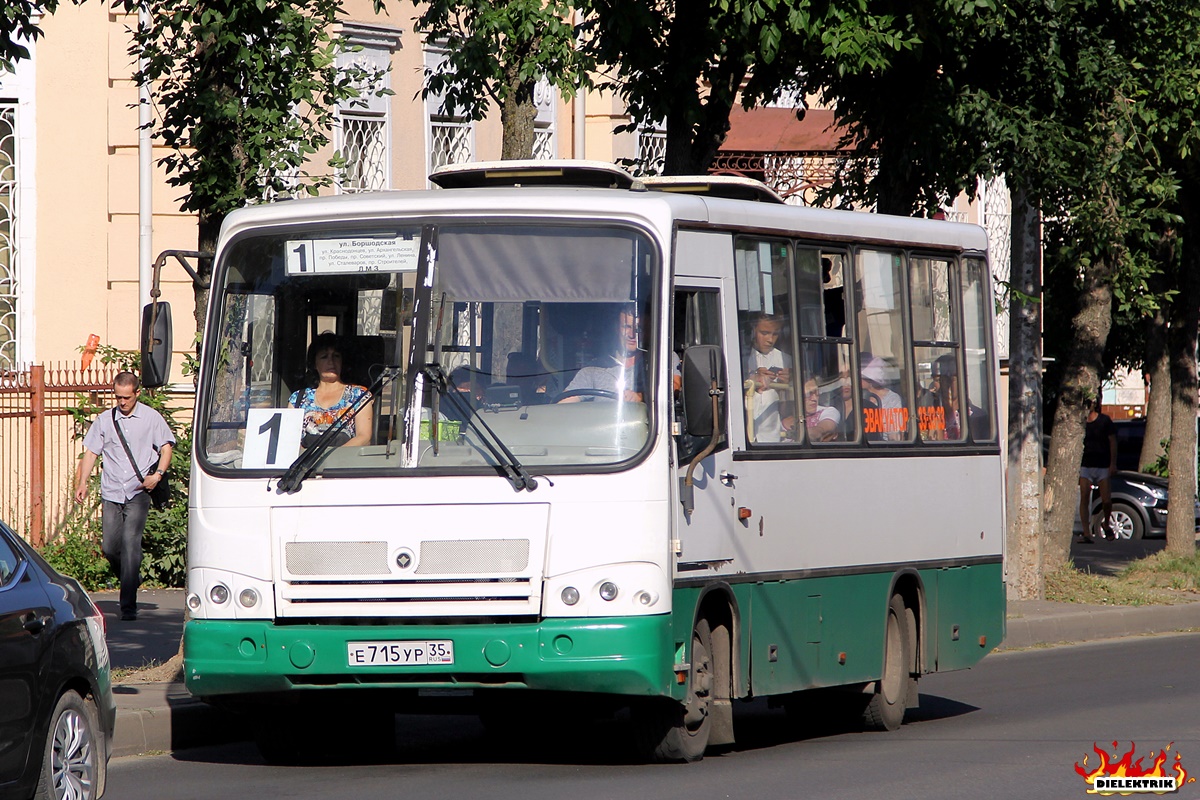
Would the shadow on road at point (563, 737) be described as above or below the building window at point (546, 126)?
below

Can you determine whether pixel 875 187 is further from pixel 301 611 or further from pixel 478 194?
pixel 301 611

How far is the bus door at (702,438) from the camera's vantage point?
9.29 m

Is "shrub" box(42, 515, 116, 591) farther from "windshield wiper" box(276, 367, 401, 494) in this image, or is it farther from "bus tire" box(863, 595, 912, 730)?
"windshield wiper" box(276, 367, 401, 494)

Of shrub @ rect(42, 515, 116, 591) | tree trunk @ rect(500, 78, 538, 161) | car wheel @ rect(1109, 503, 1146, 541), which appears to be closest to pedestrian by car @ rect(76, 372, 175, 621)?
shrub @ rect(42, 515, 116, 591)

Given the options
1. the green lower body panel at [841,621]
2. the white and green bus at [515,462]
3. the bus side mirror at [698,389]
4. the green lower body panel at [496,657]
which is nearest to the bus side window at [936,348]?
the green lower body panel at [841,621]

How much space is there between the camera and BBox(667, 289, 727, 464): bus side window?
9.28 meters

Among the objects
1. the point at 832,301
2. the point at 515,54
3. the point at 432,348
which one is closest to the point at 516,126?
the point at 515,54

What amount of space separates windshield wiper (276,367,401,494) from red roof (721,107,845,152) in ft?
48.5

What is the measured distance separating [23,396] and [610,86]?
6.18 meters

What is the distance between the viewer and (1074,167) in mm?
17000

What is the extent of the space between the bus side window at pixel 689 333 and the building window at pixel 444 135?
12.8 metres

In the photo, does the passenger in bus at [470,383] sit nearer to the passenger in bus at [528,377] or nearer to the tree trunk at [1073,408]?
the passenger in bus at [528,377]

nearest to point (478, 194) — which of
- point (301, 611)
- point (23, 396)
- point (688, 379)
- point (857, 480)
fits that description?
point (688, 379)

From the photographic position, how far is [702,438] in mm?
9461
